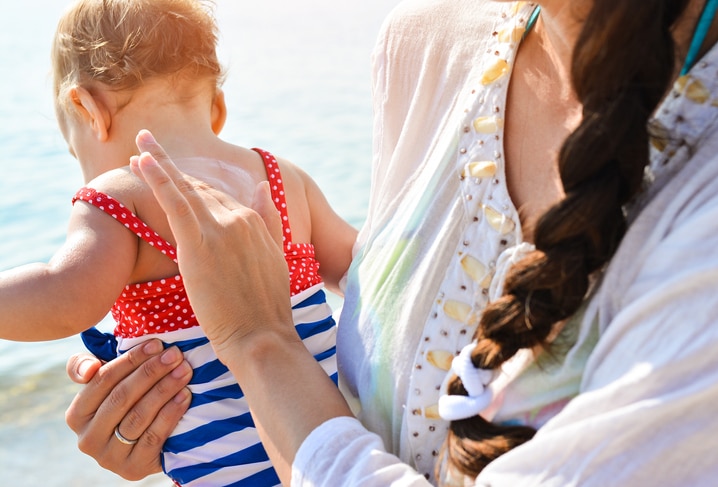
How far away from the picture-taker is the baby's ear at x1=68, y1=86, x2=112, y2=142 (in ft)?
5.69

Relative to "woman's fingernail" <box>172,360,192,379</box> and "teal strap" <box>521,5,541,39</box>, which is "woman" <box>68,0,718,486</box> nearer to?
"teal strap" <box>521,5,541,39</box>

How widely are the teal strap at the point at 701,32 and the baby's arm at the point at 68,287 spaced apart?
1064 mm

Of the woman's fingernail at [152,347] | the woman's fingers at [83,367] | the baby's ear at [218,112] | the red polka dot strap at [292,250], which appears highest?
the baby's ear at [218,112]

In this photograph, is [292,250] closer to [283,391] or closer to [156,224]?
[156,224]

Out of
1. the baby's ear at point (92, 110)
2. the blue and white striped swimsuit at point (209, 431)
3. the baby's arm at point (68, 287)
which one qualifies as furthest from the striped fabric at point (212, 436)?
the baby's ear at point (92, 110)

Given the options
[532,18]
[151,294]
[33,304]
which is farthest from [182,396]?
[532,18]

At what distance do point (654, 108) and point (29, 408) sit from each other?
115 inches

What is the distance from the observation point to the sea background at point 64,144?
117 inches

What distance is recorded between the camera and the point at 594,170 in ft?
2.72

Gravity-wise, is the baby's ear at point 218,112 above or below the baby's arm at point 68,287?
above

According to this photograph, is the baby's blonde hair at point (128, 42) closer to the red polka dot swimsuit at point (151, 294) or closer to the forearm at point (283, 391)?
the red polka dot swimsuit at point (151, 294)

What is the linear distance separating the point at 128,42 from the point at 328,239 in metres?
0.62

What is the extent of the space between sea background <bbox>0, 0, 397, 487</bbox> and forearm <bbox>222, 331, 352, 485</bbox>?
109 centimetres

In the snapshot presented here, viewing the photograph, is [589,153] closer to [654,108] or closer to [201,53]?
[654,108]
